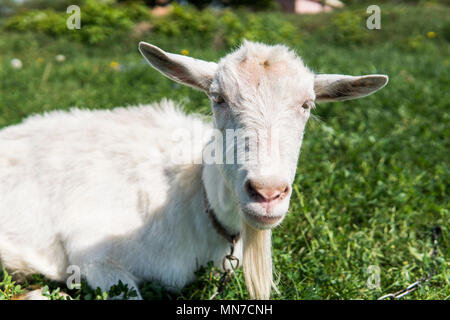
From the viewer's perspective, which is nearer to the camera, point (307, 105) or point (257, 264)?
point (307, 105)

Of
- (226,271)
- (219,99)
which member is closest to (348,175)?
(226,271)

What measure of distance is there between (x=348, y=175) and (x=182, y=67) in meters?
2.01

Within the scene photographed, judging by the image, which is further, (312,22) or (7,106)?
(312,22)

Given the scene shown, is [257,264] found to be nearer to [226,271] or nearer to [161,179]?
[226,271]

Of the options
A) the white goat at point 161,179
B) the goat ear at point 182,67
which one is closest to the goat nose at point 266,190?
the white goat at point 161,179

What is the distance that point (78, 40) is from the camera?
12.5 m

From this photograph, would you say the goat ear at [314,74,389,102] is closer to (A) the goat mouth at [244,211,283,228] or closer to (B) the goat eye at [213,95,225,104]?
(B) the goat eye at [213,95,225,104]

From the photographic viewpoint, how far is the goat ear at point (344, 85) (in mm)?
2529

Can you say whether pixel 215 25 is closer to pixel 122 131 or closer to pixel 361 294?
pixel 122 131

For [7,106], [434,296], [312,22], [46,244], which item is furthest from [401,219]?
[312,22]

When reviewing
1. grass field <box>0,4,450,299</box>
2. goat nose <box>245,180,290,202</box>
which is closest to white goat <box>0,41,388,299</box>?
goat nose <box>245,180,290,202</box>

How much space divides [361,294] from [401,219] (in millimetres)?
1009

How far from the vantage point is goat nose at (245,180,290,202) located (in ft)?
6.32

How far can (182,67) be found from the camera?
246cm
